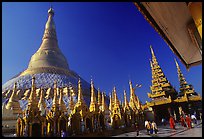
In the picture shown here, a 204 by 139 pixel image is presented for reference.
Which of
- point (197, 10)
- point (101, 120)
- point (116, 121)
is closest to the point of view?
point (197, 10)

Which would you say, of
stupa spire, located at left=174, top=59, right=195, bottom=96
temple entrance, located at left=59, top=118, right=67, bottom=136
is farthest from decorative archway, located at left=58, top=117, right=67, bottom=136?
stupa spire, located at left=174, top=59, right=195, bottom=96

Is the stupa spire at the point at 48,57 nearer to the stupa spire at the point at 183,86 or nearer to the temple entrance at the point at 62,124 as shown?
the stupa spire at the point at 183,86

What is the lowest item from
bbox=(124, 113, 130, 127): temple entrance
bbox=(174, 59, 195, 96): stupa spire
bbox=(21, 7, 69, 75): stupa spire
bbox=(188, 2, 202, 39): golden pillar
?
bbox=(124, 113, 130, 127): temple entrance

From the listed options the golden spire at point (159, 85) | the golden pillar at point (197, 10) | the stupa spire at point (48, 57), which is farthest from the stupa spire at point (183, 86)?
the golden pillar at point (197, 10)

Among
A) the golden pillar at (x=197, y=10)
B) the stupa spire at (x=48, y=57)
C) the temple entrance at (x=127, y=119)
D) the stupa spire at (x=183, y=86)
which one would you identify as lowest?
the temple entrance at (x=127, y=119)

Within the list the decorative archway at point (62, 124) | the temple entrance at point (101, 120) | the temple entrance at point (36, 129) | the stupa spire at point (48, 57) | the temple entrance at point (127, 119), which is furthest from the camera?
the stupa spire at point (48, 57)

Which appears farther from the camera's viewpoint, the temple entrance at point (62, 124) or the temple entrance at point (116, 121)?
the temple entrance at point (116, 121)

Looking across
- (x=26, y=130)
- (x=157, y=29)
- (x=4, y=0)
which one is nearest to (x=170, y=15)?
(x=157, y=29)

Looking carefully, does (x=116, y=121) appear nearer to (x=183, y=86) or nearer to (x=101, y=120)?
(x=101, y=120)

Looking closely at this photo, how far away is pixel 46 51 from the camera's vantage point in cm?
3722

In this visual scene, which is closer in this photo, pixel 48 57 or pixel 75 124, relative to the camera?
pixel 75 124

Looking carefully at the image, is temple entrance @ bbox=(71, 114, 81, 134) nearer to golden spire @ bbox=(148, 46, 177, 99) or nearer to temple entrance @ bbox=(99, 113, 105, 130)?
temple entrance @ bbox=(99, 113, 105, 130)

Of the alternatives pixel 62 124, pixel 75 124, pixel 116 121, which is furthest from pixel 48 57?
pixel 75 124

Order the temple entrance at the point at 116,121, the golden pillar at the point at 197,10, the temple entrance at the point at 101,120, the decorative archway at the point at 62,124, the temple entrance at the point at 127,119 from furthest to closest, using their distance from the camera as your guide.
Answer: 1. the temple entrance at the point at 127,119
2. the temple entrance at the point at 116,121
3. the temple entrance at the point at 101,120
4. the decorative archway at the point at 62,124
5. the golden pillar at the point at 197,10
